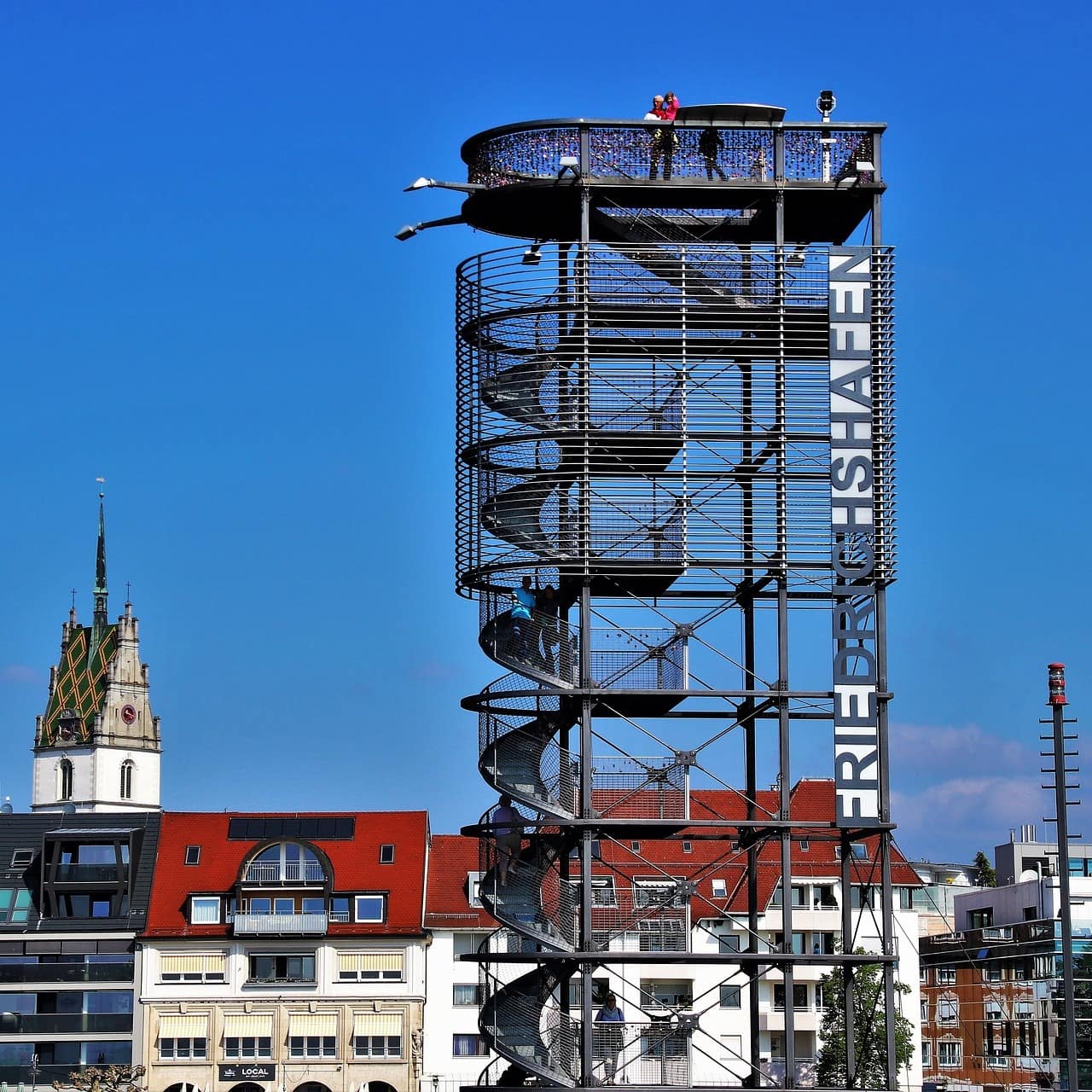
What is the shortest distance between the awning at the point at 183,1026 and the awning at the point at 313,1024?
3380 millimetres

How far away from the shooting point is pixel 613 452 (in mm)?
51312

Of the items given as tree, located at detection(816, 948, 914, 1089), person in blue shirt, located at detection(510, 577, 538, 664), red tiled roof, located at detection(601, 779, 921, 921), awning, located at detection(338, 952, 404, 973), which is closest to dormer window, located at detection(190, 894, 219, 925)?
awning, located at detection(338, 952, 404, 973)

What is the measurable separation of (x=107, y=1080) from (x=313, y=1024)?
15.3 meters

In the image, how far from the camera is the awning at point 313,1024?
96062 mm

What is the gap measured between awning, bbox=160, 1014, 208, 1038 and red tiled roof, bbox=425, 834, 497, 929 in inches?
376

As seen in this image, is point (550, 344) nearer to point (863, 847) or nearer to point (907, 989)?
point (907, 989)

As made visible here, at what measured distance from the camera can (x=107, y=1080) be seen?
3221 inches

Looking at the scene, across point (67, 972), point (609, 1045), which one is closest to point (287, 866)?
point (67, 972)

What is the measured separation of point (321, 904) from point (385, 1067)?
22.3ft

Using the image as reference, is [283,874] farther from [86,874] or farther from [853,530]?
[853,530]

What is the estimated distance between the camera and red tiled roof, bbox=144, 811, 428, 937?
96.8 metres

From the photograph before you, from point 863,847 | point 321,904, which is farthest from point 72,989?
point 863,847

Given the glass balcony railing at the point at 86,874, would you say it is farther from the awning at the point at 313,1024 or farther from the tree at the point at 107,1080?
the awning at the point at 313,1024

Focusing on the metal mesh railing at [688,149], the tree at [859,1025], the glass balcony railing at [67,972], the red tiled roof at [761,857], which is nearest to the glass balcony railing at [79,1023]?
the glass balcony railing at [67,972]
